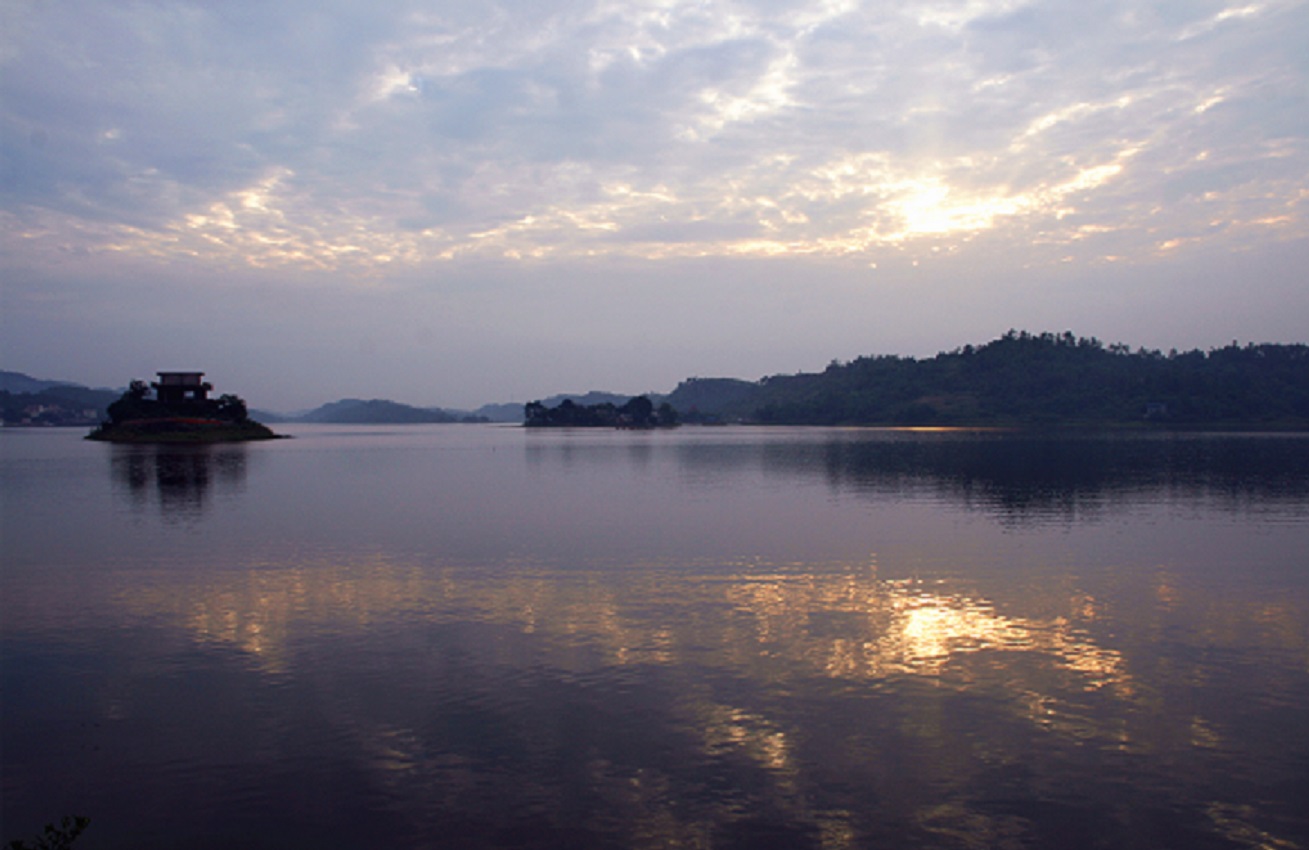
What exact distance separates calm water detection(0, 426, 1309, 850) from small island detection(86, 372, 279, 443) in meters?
138

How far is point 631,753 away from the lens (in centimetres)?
1455

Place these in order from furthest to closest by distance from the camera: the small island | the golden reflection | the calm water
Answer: the small island, the golden reflection, the calm water

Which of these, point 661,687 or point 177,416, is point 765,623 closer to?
point 661,687

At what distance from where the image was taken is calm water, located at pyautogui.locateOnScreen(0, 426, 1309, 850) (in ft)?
41.2

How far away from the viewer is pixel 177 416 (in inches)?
6811

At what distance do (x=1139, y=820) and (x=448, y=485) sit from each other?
63973 mm

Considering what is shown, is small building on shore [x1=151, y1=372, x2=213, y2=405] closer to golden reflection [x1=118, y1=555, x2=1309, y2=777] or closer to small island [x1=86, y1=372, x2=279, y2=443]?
small island [x1=86, y1=372, x2=279, y2=443]

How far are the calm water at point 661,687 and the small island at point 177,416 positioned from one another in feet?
454

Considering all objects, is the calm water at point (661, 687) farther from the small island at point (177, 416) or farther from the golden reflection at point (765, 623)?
the small island at point (177, 416)

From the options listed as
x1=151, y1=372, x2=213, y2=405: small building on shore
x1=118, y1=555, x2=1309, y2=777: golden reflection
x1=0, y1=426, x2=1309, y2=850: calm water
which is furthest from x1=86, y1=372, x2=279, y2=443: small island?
x1=118, y1=555, x2=1309, y2=777: golden reflection

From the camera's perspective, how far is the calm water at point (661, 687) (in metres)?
12.6

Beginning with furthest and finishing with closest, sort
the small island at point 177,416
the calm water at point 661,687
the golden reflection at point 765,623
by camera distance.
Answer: the small island at point 177,416, the golden reflection at point 765,623, the calm water at point 661,687

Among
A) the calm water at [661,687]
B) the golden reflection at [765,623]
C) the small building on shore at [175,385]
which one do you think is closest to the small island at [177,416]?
the small building on shore at [175,385]

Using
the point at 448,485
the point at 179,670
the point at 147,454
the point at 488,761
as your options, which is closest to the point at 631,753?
the point at 488,761
